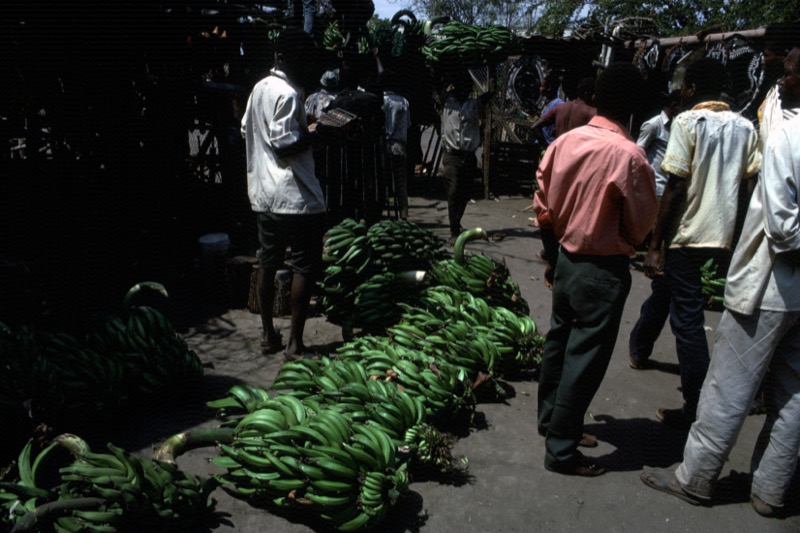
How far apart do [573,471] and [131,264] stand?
16.4 feet

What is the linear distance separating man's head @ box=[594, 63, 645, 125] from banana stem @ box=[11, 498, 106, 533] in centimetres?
310

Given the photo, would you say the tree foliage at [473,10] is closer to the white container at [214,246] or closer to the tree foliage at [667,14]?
the tree foliage at [667,14]

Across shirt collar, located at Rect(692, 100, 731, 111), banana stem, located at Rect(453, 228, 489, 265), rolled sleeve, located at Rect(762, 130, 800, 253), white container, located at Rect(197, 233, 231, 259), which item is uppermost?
shirt collar, located at Rect(692, 100, 731, 111)

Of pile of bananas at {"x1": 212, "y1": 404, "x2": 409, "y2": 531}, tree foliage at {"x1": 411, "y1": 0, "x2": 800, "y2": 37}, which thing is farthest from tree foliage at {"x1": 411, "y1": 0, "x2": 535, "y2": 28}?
pile of bananas at {"x1": 212, "y1": 404, "x2": 409, "y2": 531}

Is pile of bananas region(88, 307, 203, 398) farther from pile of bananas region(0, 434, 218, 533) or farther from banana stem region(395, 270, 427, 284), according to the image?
banana stem region(395, 270, 427, 284)

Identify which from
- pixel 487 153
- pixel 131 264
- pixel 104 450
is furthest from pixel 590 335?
pixel 487 153

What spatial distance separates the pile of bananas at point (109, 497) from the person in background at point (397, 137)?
595cm

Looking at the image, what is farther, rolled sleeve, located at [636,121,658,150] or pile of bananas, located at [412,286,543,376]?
rolled sleeve, located at [636,121,658,150]

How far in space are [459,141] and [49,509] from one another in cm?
648

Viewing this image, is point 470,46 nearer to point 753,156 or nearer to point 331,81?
point 331,81

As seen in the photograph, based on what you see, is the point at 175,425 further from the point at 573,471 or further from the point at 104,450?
the point at 573,471

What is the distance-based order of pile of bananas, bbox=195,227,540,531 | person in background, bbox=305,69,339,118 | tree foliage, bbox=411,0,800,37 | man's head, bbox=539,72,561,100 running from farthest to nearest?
tree foliage, bbox=411,0,800,37, man's head, bbox=539,72,561,100, person in background, bbox=305,69,339,118, pile of bananas, bbox=195,227,540,531

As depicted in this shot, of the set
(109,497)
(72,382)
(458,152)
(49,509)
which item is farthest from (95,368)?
(458,152)

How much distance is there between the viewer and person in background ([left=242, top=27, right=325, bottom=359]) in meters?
4.48
